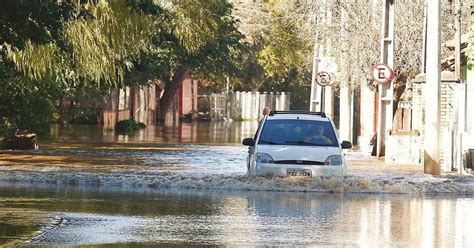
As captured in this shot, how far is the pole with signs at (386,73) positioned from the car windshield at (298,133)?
1032cm

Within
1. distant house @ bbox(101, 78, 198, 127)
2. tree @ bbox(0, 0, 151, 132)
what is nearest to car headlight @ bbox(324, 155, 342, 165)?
tree @ bbox(0, 0, 151, 132)

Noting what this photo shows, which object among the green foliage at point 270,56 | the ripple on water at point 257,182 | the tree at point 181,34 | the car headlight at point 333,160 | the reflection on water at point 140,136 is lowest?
the ripple on water at point 257,182

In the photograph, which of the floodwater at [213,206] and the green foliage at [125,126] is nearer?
the floodwater at [213,206]

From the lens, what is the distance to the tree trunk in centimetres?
6874

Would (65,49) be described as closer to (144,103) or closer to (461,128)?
(461,128)

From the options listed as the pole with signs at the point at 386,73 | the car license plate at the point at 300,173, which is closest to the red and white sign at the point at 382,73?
the pole with signs at the point at 386,73

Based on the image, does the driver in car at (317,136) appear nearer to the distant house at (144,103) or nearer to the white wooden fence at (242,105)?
the distant house at (144,103)

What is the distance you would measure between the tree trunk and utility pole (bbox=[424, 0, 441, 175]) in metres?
39.3

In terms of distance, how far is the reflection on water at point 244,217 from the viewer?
1518 centimetres

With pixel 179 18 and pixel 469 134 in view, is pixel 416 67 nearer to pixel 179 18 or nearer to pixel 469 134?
pixel 179 18

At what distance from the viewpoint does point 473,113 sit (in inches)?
1159

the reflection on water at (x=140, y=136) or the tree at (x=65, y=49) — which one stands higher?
the tree at (x=65, y=49)

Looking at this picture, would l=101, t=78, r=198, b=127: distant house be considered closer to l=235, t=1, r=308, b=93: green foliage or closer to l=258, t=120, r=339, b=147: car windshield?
l=235, t=1, r=308, b=93: green foliage

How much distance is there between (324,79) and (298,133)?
1844 cm
